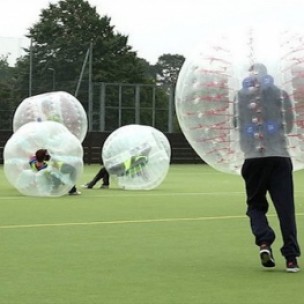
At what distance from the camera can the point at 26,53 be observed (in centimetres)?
3684

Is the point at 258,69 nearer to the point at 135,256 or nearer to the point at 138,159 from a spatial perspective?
the point at 135,256

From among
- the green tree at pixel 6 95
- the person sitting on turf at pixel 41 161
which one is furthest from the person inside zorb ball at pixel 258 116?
the green tree at pixel 6 95

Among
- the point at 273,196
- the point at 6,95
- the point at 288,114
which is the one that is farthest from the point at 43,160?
the point at 6,95

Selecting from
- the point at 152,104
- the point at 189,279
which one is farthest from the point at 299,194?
the point at 152,104

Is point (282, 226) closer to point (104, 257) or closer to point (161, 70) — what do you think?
point (104, 257)

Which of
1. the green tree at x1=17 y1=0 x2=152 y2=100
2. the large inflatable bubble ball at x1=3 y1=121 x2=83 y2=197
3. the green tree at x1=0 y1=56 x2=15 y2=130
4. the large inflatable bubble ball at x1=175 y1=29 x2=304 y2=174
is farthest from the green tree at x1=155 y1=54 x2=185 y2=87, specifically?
the large inflatable bubble ball at x1=175 y1=29 x2=304 y2=174

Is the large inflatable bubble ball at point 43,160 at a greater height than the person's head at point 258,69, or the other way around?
the person's head at point 258,69

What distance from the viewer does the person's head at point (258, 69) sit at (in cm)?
701

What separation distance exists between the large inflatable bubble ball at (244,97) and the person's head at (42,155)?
27.3 feet

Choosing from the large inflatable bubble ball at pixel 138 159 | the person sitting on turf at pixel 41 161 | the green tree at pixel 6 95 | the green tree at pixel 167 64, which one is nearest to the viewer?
the person sitting on turf at pixel 41 161

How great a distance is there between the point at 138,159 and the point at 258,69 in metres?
10.8

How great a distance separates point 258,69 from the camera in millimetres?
7027

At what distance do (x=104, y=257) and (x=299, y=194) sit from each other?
10.4 metres

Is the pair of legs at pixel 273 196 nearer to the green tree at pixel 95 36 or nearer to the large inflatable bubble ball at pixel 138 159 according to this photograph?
the large inflatable bubble ball at pixel 138 159
